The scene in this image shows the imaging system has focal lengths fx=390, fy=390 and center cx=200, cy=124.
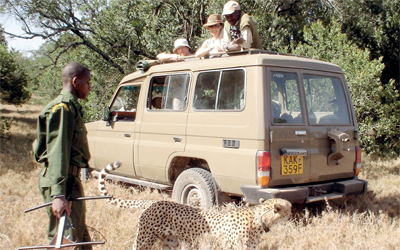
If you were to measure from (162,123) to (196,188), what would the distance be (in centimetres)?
104

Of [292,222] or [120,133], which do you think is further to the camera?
[120,133]

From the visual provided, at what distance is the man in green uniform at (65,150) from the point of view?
104 inches

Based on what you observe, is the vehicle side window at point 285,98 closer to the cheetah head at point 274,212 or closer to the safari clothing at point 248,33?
the cheetah head at point 274,212

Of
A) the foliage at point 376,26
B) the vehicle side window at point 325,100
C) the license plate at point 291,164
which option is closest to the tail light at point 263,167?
the license plate at point 291,164

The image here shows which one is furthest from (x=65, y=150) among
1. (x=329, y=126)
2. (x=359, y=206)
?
(x=359, y=206)

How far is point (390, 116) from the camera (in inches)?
373

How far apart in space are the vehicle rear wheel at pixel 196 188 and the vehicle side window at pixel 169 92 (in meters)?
0.90

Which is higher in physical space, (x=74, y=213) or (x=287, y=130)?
(x=287, y=130)

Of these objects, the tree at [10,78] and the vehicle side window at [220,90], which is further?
the tree at [10,78]

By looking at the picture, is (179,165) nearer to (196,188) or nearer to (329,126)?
(196,188)

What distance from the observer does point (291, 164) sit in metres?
4.35

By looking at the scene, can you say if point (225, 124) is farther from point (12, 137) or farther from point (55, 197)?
point (12, 137)

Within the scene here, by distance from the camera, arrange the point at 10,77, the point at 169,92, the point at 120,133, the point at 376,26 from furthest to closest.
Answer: the point at 10,77 < the point at 376,26 < the point at 120,133 < the point at 169,92

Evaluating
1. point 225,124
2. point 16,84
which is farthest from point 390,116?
point 16,84
